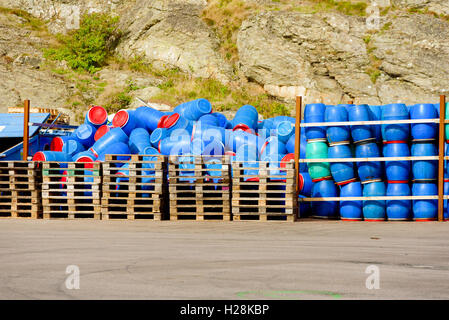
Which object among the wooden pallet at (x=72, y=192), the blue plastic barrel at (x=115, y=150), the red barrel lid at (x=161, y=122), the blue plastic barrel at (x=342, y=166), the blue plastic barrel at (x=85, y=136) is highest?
the red barrel lid at (x=161, y=122)

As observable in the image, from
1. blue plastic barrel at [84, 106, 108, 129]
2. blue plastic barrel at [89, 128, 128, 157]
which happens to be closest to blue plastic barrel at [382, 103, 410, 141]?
blue plastic barrel at [89, 128, 128, 157]

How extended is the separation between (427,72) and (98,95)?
16950 mm

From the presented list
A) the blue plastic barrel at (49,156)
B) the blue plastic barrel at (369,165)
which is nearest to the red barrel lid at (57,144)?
the blue plastic barrel at (49,156)

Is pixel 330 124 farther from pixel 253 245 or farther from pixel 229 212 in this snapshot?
pixel 253 245

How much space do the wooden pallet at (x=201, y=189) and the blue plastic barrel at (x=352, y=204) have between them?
8.05ft

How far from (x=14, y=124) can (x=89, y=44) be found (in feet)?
58.2

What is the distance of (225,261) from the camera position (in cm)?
609

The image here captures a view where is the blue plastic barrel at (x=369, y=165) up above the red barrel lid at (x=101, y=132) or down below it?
below

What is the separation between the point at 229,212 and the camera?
1140cm

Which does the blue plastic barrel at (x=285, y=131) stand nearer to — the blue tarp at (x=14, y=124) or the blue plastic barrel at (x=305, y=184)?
the blue plastic barrel at (x=305, y=184)

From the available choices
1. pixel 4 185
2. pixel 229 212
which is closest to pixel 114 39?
pixel 4 185

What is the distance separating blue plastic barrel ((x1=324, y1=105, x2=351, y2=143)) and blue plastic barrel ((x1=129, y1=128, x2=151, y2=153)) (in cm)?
444

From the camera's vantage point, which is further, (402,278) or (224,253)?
(224,253)

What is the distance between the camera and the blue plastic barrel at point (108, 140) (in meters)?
13.0
